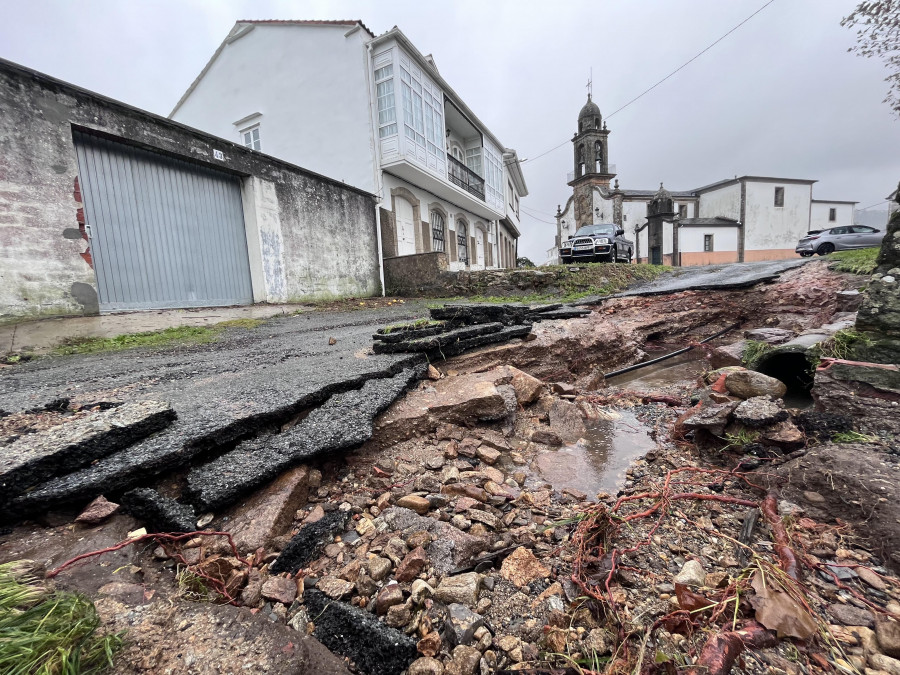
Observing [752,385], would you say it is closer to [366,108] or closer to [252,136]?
[366,108]

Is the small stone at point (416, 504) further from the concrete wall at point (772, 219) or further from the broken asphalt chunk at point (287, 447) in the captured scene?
the concrete wall at point (772, 219)

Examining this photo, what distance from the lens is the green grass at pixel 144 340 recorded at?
15.3 ft

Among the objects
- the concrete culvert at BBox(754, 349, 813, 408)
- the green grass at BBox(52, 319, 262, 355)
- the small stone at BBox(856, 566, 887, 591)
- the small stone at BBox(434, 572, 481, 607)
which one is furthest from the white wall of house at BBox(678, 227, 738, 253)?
the small stone at BBox(434, 572, 481, 607)

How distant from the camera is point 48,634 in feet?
2.85

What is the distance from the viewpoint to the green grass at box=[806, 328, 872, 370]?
2816 millimetres

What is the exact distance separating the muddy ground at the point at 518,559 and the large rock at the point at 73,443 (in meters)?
0.17

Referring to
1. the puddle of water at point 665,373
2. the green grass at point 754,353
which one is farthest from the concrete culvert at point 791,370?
the puddle of water at point 665,373

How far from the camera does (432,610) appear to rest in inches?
49.2

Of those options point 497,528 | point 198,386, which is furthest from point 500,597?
point 198,386

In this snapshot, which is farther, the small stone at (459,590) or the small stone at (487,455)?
the small stone at (487,455)

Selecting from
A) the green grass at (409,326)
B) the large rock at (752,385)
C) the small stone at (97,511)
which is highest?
the green grass at (409,326)

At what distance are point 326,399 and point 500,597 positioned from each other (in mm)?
1623

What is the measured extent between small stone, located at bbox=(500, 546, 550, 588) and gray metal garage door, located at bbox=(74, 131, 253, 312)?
23.7 feet

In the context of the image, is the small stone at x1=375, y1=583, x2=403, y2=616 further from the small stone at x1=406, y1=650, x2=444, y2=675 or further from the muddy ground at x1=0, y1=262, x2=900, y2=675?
the small stone at x1=406, y1=650, x2=444, y2=675
